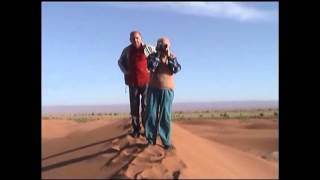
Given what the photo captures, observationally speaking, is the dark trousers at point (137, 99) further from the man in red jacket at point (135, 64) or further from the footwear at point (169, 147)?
the footwear at point (169, 147)

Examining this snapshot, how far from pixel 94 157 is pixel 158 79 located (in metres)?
2.61

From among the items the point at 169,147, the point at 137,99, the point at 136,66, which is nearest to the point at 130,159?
the point at 169,147

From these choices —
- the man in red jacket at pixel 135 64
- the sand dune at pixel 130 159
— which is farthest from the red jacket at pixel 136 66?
the sand dune at pixel 130 159

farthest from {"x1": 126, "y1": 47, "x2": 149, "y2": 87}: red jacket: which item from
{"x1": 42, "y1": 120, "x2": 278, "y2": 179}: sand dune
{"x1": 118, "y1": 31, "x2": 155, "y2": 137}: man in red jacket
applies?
{"x1": 42, "y1": 120, "x2": 278, "y2": 179}: sand dune

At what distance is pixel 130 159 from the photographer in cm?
1043

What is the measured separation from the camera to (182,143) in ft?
38.4

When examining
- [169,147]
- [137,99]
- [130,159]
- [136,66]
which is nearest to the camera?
[136,66]

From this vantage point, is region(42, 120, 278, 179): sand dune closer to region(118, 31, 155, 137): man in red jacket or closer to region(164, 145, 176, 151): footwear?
region(164, 145, 176, 151): footwear

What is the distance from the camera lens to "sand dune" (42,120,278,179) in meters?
10.2

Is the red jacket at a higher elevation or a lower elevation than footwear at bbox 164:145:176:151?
higher

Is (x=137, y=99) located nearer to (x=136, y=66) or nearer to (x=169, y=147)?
(x=136, y=66)

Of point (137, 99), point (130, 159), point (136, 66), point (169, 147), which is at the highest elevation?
point (136, 66)
